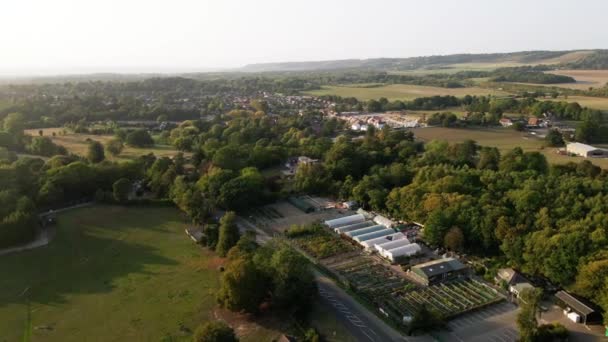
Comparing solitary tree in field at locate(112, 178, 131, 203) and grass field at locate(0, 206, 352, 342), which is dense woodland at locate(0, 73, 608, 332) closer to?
solitary tree in field at locate(112, 178, 131, 203)

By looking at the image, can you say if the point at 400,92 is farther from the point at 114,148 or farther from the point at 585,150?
the point at 114,148

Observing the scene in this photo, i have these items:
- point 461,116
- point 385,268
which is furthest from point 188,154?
point 461,116

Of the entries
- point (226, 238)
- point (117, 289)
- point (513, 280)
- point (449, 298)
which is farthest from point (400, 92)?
point (117, 289)

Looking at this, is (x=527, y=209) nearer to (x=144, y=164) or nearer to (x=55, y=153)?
(x=144, y=164)

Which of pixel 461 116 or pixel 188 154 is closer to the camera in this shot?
pixel 188 154

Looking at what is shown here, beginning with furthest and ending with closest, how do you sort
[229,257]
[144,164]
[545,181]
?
[144,164]
[545,181]
[229,257]

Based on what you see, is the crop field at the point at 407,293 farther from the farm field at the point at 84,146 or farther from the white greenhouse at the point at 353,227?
the farm field at the point at 84,146
